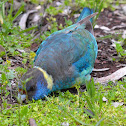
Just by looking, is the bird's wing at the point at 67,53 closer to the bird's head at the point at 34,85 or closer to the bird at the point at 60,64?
the bird at the point at 60,64

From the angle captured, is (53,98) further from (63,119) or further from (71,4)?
(71,4)

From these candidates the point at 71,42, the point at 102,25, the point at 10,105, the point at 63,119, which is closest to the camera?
the point at 63,119

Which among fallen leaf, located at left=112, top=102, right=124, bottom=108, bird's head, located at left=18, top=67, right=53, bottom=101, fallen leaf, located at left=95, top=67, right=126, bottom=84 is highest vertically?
bird's head, located at left=18, top=67, right=53, bottom=101

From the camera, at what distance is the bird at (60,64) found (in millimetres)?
3789

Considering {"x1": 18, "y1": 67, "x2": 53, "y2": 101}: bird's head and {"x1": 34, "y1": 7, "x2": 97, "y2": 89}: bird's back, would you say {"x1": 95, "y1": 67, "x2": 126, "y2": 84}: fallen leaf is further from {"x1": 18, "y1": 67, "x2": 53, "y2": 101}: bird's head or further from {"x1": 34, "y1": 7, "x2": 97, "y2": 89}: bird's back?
{"x1": 18, "y1": 67, "x2": 53, "y2": 101}: bird's head

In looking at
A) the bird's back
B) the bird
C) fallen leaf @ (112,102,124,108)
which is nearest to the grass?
fallen leaf @ (112,102,124,108)

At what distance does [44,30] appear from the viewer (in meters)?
6.13

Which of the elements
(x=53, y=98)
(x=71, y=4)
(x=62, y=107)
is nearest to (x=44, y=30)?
(x=71, y=4)

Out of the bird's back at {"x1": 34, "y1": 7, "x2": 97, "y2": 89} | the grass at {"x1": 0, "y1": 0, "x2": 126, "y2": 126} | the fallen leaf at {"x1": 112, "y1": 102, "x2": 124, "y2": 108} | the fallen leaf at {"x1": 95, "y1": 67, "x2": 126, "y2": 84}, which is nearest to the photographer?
the grass at {"x1": 0, "y1": 0, "x2": 126, "y2": 126}

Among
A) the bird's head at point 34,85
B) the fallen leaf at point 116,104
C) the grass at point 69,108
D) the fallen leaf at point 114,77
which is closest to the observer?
the grass at point 69,108

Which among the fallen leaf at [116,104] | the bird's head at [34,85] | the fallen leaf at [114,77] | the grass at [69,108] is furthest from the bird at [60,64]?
the fallen leaf at [116,104]

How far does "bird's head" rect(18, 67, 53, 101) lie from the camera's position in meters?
3.72

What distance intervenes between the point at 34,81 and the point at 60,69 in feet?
1.76

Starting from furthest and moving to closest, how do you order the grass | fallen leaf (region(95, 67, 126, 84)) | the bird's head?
1. fallen leaf (region(95, 67, 126, 84))
2. the bird's head
3. the grass
